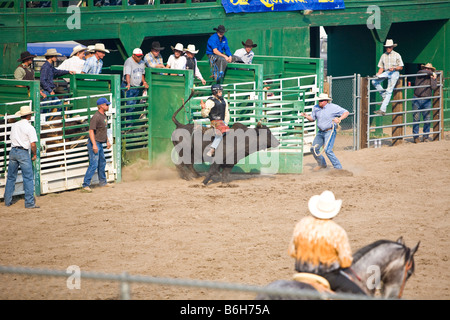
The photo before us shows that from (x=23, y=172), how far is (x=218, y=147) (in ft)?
12.0

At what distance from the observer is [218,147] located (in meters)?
13.9

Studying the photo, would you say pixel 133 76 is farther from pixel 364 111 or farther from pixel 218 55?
pixel 364 111

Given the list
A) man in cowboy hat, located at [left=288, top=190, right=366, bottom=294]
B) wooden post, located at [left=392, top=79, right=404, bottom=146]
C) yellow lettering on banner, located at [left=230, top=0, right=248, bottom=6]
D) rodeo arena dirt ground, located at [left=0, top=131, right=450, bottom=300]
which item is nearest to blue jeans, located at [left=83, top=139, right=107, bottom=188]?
rodeo arena dirt ground, located at [left=0, top=131, right=450, bottom=300]

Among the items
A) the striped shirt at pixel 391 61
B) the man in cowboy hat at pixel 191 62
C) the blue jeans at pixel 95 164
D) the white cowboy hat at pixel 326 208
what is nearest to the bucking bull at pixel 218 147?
the blue jeans at pixel 95 164

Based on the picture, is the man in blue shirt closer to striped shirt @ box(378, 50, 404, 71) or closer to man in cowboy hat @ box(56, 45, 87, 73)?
man in cowboy hat @ box(56, 45, 87, 73)

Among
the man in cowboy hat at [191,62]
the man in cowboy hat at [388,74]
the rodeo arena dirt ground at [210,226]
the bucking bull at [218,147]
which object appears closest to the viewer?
the rodeo arena dirt ground at [210,226]

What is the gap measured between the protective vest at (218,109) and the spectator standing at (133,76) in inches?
79.0

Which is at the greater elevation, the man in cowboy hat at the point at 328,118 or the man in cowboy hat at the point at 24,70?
the man in cowboy hat at the point at 24,70

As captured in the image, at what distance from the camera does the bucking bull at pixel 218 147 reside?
13.9 meters

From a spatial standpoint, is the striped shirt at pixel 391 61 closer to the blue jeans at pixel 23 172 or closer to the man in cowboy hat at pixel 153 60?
the man in cowboy hat at pixel 153 60

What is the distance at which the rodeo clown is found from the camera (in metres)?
13.8

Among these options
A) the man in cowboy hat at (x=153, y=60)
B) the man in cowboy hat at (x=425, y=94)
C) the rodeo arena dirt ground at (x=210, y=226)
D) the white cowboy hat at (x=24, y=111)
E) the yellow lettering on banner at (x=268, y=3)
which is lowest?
the rodeo arena dirt ground at (x=210, y=226)

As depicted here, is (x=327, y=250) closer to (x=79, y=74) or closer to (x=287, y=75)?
(x=79, y=74)
